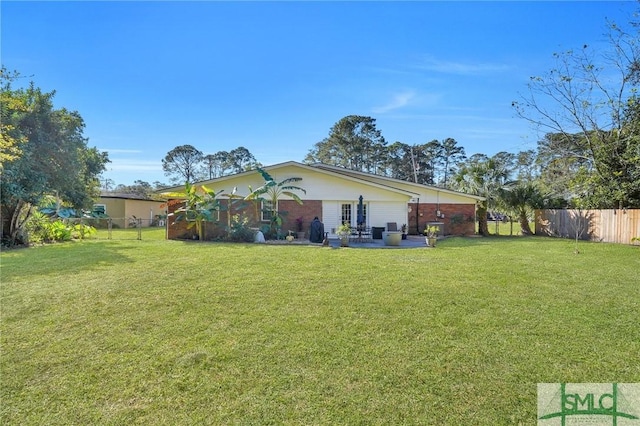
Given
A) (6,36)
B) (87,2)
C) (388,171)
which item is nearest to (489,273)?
(87,2)

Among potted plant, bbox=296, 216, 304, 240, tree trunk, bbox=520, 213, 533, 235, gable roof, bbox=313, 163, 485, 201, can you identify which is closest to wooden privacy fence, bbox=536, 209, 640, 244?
tree trunk, bbox=520, 213, 533, 235

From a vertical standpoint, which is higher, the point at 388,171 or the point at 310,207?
the point at 388,171

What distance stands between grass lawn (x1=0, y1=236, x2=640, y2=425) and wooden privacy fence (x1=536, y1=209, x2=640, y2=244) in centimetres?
1100

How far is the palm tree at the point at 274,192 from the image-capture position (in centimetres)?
1719

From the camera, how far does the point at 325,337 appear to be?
13.8 feet

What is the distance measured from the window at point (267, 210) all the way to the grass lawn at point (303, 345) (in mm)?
10570

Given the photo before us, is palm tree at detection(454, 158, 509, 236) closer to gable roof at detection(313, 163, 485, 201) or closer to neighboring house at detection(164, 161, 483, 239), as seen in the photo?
gable roof at detection(313, 163, 485, 201)

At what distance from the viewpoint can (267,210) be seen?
1820 cm

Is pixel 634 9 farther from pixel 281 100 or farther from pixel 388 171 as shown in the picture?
pixel 388 171

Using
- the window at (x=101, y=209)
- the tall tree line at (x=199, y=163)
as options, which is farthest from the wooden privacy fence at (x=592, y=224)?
the tall tree line at (x=199, y=163)

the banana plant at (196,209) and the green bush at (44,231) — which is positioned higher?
the banana plant at (196,209)

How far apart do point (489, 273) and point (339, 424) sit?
21.7ft

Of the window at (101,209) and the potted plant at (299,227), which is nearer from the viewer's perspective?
the potted plant at (299,227)

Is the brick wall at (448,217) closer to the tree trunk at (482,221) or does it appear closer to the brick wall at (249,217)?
the tree trunk at (482,221)
